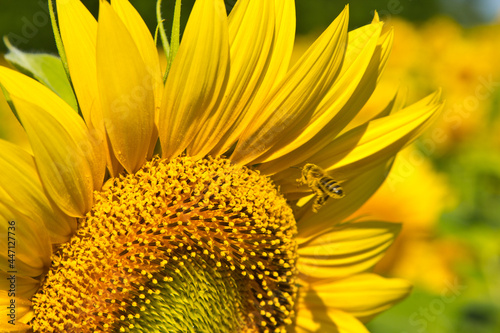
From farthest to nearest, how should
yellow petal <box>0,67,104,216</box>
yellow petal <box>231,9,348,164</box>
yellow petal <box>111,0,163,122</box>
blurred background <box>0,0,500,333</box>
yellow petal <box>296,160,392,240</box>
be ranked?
blurred background <box>0,0,500,333</box> < yellow petal <box>296,160,392,240</box> < yellow petal <box>231,9,348,164</box> < yellow petal <box>111,0,163,122</box> < yellow petal <box>0,67,104,216</box>

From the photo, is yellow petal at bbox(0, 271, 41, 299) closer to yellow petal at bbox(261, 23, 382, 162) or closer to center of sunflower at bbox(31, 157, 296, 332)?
center of sunflower at bbox(31, 157, 296, 332)

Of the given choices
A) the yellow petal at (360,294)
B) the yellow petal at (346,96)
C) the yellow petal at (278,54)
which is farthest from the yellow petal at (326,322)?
the yellow petal at (278,54)

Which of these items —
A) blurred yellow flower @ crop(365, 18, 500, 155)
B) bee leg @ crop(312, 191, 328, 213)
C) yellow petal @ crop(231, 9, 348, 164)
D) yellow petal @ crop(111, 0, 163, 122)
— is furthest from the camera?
blurred yellow flower @ crop(365, 18, 500, 155)

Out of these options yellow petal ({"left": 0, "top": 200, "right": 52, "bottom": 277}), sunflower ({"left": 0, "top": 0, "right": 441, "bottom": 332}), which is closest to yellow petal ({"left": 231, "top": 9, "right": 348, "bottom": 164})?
→ sunflower ({"left": 0, "top": 0, "right": 441, "bottom": 332})

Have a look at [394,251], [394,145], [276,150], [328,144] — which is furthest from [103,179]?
[394,251]

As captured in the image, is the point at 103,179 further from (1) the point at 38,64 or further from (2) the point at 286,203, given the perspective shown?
(2) the point at 286,203

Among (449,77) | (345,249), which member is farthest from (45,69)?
(449,77)
